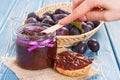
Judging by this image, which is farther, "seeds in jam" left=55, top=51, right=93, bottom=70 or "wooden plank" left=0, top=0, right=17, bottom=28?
"wooden plank" left=0, top=0, right=17, bottom=28

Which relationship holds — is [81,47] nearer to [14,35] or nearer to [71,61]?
[71,61]

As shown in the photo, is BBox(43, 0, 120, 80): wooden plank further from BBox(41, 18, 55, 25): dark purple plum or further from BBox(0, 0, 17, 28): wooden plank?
BBox(0, 0, 17, 28): wooden plank

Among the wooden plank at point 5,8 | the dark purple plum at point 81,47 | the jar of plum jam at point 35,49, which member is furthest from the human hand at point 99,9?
the wooden plank at point 5,8

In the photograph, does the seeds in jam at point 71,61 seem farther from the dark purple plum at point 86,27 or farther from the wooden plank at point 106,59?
the dark purple plum at point 86,27

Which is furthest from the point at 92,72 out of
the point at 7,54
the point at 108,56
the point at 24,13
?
the point at 24,13

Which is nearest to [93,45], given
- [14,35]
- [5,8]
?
[14,35]

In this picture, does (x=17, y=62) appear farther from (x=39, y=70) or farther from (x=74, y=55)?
(x=74, y=55)

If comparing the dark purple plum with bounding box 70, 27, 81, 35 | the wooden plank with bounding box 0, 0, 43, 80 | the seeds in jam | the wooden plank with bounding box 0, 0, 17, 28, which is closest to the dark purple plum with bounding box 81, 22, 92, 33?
the dark purple plum with bounding box 70, 27, 81, 35
